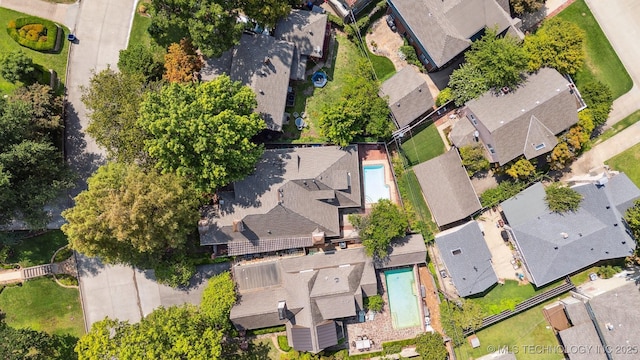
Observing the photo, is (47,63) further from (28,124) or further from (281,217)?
(281,217)

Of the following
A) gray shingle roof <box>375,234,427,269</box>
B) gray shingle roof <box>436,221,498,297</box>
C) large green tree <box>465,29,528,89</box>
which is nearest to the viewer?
large green tree <box>465,29,528,89</box>

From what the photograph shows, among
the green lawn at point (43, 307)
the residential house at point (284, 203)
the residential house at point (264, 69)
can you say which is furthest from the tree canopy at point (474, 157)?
the green lawn at point (43, 307)

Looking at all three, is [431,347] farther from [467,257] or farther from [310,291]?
[310,291]

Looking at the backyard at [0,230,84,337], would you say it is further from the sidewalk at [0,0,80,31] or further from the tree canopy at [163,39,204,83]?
the sidewalk at [0,0,80,31]

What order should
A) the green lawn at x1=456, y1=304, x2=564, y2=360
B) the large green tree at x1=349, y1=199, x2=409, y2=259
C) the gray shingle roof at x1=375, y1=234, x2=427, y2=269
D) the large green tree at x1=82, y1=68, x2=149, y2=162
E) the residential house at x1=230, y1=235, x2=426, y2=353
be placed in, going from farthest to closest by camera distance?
the green lawn at x1=456, y1=304, x2=564, y2=360 → the gray shingle roof at x1=375, y1=234, x2=427, y2=269 → the large green tree at x1=349, y1=199, x2=409, y2=259 → the residential house at x1=230, y1=235, x2=426, y2=353 → the large green tree at x1=82, y1=68, x2=149, y2=162

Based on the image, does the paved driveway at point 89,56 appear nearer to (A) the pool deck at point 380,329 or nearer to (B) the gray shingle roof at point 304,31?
(B) the gray shingle roof at point 304,31

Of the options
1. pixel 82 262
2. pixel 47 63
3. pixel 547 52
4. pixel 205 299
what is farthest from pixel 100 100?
pixel 547 52

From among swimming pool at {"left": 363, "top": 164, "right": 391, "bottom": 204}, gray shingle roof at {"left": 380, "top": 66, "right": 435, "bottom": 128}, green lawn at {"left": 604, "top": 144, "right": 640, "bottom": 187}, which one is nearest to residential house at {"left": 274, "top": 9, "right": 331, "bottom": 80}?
gray shingle roof at {"left": 380, "top": 66, "right": 435, "bottom": 128}
